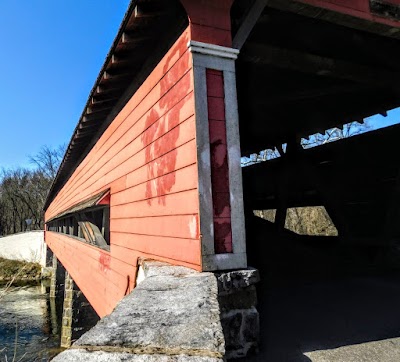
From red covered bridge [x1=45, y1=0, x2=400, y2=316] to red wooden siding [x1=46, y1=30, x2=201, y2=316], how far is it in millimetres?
18

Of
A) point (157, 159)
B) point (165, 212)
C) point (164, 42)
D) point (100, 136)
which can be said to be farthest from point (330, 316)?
point (100, 136)

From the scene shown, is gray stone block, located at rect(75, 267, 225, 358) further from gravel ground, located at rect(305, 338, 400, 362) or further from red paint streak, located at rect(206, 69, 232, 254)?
gravel ground, located at rect(305, 338, 400, 362)

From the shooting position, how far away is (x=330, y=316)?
10.3 feet

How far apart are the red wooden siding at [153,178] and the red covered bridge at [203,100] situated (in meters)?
0.02

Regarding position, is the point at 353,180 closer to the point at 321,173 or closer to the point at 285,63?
the point at 321,173

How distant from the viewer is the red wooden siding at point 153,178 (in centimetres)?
293

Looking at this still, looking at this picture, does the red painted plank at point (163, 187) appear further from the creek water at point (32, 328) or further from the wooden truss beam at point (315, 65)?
the creek water at point (32, 328)

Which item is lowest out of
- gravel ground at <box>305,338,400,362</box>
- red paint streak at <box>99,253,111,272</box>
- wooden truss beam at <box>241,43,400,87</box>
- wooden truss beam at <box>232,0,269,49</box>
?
gravel ground at <box>305,338,400,362</box>

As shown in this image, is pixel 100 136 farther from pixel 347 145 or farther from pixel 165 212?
pixel 347 145

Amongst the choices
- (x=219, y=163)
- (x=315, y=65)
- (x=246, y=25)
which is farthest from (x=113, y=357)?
(x=315, y=65)

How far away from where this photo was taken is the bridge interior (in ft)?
10.3

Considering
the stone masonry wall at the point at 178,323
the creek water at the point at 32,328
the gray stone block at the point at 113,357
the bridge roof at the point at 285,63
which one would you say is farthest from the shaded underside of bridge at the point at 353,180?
the creek water at the point at 32,328

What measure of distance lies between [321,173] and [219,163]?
4.58 meters

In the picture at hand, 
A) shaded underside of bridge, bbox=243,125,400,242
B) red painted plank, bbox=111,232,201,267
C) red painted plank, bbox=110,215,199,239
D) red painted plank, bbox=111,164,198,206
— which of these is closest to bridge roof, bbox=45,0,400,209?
shaded underside of bridge, bbox=243,125,400,242
